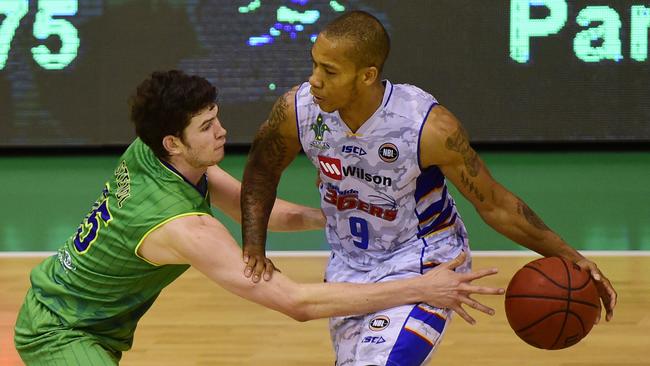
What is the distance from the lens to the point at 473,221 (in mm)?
8023

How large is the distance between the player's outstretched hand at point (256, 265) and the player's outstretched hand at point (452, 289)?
0.55 meters

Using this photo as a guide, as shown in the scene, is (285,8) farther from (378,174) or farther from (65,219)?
(378,174)

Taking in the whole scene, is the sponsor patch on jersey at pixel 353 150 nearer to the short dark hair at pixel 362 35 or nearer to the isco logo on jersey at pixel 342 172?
the isco logo on jersey at pixel 342 172

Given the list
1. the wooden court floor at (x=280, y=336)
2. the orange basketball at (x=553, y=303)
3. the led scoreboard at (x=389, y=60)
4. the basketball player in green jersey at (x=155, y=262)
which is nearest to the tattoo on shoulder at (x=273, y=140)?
the basketball player in green jersey at (x=155, y=262)

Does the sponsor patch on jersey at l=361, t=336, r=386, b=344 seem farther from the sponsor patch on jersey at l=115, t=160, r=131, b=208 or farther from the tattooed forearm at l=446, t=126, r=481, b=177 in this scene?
the sponsor patch on jersey at l=115, t=160, r=131, b=208

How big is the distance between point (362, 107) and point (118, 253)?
1006mm

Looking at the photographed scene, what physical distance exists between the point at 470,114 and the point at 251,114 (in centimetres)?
197

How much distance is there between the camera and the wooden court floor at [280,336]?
5.43 meters

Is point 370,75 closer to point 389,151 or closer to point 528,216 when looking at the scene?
point 389,151

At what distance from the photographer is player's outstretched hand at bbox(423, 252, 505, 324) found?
151 inches

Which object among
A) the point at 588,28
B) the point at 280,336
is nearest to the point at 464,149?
the point at 280,336

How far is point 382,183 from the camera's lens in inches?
160

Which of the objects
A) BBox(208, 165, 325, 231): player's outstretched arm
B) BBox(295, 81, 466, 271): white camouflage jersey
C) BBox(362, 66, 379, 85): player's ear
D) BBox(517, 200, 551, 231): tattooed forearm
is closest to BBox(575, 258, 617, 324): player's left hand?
BBox(517, 200, 551, 231): tattooed forearm

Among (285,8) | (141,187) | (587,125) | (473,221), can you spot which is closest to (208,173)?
(141,187)
